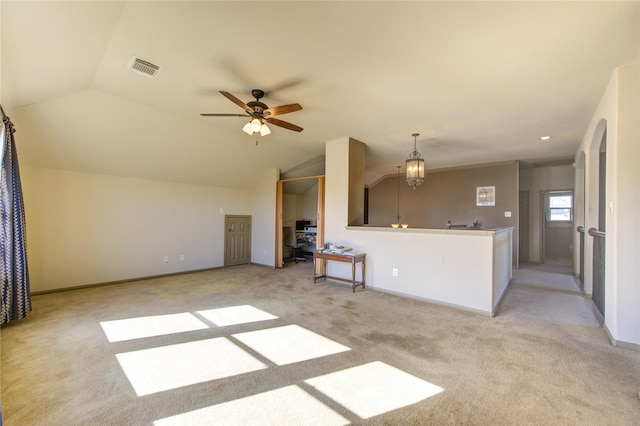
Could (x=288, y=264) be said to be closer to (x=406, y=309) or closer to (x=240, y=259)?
(x=240, y=259)

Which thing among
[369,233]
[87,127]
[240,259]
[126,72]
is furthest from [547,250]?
[87,127]

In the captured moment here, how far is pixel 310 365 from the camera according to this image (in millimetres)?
2182

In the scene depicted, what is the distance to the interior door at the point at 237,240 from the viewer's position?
6480 millimetres

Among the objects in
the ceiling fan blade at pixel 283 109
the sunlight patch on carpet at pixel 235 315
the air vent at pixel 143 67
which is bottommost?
the sunlight patch on carpet at pixel 235 315

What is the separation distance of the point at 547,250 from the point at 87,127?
409 inches

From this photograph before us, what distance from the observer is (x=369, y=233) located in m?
4.63

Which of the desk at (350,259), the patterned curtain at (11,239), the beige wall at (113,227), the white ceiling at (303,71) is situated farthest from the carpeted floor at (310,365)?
the white ceiling at (303,71)

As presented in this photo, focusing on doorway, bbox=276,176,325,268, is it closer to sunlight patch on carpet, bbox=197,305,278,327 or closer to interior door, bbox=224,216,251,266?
interior door, bbox=224,216,251,266

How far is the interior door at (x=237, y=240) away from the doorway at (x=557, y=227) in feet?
26.0

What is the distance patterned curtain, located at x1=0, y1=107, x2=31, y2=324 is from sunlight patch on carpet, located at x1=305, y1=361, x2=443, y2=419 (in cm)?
349

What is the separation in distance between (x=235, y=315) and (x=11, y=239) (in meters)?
2.58

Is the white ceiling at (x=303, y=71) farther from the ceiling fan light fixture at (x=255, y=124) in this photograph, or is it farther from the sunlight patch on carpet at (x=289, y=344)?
the sunlight patch on carpet at (x=289, y=344)

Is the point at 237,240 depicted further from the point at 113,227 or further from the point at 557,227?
the point at 557,227

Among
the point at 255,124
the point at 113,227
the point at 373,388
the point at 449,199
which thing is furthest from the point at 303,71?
the point at 449,199
